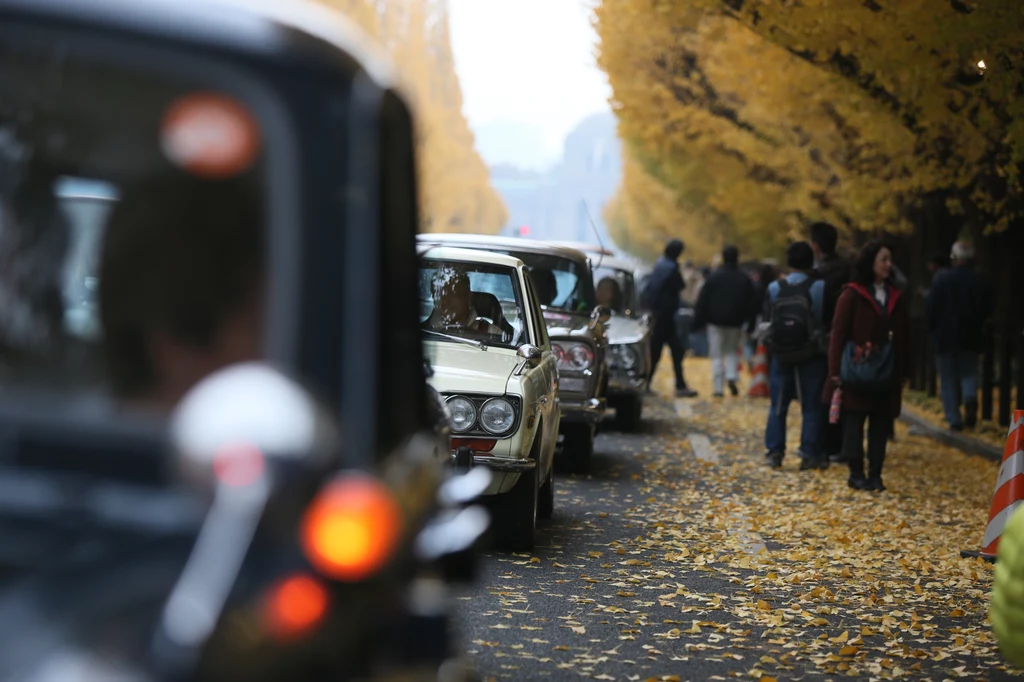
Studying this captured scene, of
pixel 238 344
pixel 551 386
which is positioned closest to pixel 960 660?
pixel 551 386

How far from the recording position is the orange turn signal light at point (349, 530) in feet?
7.09

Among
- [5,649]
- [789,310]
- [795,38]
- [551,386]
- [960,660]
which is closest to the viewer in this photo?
[5,649]

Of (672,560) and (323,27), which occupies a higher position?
(323,27)

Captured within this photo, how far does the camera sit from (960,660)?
669 cm

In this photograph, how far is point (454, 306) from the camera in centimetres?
978

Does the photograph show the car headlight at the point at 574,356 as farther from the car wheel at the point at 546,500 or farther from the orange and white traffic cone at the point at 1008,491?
the orange and white traffic cone at the point at 1008,491

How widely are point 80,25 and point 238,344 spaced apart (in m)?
0.51

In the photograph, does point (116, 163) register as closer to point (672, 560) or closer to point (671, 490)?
point (672, 560)

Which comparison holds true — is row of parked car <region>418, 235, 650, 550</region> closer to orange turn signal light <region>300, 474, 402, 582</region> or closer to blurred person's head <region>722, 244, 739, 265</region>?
orange turn signal light <region>300, 474, 402, 582</region>

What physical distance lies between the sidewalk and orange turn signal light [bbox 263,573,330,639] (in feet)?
14.5

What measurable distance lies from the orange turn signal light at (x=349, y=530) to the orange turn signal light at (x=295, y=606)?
0.09 ft

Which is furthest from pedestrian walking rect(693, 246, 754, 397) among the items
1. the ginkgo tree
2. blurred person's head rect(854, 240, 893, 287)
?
blurred person's head rect(854, 240, 893, 287)

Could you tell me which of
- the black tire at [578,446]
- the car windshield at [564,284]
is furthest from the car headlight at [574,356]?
the car windshield at [564,284]

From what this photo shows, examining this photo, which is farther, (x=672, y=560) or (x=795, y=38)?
(x=795, y=38)
